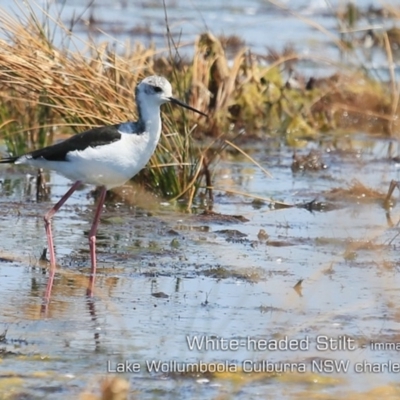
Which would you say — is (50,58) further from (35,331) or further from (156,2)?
(156,2)

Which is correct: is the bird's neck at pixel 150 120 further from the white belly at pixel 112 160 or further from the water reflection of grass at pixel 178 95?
the water reflection of grass at pixel 178 95

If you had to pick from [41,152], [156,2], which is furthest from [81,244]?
[156,2]

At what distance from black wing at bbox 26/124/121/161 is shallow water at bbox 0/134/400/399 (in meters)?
0.60

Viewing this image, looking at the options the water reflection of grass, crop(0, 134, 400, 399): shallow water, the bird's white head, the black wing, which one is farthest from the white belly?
the water reflection of grass

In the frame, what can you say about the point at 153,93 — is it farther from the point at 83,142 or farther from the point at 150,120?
the point at 83,142

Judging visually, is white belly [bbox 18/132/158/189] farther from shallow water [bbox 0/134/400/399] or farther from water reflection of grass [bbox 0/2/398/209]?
water reflection of grass [bbox 0/2/398/209]

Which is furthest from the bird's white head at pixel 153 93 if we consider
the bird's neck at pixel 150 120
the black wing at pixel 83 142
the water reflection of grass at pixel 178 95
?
the water reflection of grass at pixel 178 95

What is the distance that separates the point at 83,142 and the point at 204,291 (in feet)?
3.94

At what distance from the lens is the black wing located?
21.9 ft

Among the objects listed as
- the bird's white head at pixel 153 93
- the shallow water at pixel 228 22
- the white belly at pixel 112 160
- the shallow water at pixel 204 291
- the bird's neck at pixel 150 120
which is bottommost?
the shallow water at pixel 204 291

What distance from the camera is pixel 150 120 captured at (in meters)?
6.82

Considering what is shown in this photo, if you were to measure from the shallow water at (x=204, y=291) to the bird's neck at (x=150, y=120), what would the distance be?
0.75 meters

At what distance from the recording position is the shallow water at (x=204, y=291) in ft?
15.6

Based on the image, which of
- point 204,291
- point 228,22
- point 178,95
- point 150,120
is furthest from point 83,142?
point 228,22
